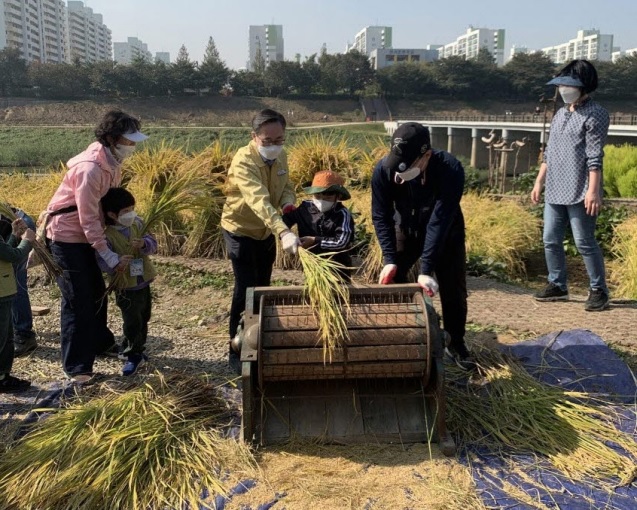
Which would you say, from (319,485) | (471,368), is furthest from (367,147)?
(319,485)

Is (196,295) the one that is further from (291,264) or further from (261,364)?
(261,364)

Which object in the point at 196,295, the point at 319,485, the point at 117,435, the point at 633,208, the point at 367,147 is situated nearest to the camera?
the point at 319,485

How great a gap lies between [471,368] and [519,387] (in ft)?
1.32

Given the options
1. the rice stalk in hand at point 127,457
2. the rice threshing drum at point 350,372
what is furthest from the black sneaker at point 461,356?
the rice stalk in hand at point 127,457

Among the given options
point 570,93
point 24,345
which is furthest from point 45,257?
point 570,93

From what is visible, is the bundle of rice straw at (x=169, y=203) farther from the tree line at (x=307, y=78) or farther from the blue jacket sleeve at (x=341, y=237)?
the tree line at (x=307, y=78)

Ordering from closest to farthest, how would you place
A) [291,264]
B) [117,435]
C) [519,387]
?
[117,435] → [519,387] → [291,264]

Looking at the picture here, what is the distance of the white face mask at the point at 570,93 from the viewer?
16.1 feet

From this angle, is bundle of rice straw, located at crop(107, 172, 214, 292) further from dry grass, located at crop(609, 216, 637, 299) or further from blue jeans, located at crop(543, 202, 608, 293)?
dry grass, located at crop(609, 216, 637, 299)

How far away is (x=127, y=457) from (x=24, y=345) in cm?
240

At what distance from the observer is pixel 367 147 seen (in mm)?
9289

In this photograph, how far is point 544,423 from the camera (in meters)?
3.33

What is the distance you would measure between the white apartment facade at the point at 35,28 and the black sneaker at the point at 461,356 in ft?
356

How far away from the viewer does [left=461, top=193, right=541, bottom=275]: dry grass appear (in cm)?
745
